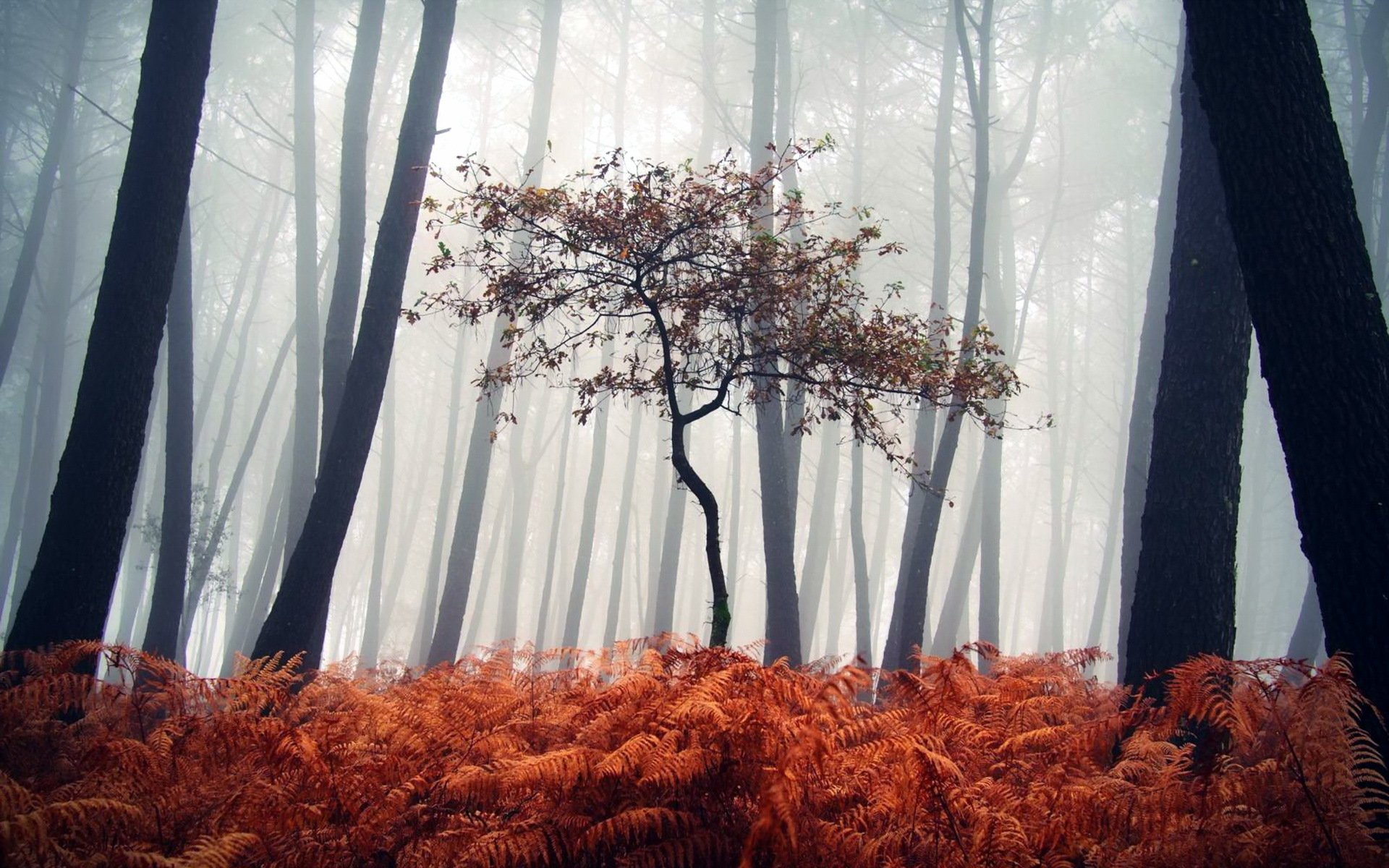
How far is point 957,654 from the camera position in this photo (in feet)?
11.4

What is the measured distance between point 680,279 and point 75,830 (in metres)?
4.64

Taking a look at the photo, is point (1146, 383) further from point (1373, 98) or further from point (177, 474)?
point (177, 474)

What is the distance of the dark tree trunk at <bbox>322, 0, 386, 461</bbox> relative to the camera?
934 centimetres

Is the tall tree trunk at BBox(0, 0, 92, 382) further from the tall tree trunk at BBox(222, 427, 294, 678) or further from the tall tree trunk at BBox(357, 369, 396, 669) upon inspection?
the tall tree trunk at BBox(357, 369, 396, 669)

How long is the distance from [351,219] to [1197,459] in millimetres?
10641

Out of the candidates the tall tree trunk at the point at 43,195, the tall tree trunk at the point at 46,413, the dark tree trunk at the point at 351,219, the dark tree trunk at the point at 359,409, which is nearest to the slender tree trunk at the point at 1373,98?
the dark tree trunk at the point at 359,409

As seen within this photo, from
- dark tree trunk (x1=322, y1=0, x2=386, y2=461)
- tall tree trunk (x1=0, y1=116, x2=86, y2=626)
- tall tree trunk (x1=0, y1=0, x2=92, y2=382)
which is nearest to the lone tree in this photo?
dark tree trunk (x1=322, y1=0, x2=386, y2=461)

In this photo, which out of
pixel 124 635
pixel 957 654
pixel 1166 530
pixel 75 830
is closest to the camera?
pixel 75 830

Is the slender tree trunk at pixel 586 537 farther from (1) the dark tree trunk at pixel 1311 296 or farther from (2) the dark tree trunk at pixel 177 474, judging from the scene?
(1) the dark tree trunk at pixel 1311 296

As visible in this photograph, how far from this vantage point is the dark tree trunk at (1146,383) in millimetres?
11062

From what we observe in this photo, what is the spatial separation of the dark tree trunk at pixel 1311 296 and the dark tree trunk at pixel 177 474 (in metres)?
11.8

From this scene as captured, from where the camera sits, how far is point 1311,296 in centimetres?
373

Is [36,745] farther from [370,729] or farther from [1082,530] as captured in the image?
[1082,530]

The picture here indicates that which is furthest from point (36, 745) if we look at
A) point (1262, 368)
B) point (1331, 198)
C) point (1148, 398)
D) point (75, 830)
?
point (1148, 398)
